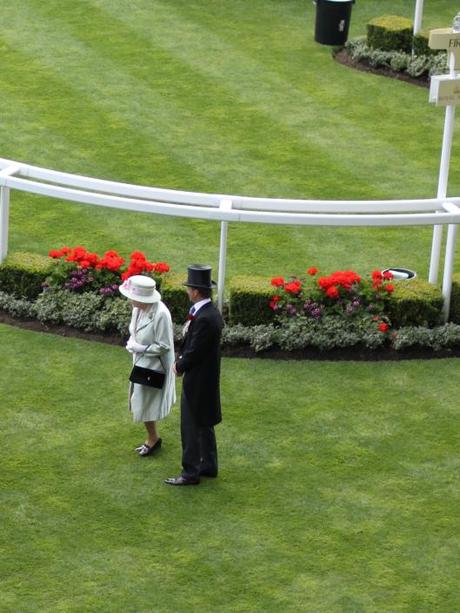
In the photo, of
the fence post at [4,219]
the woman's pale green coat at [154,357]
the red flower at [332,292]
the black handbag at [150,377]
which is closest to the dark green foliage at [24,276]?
the fence post at [4,219]

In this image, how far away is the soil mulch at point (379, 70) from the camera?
2235 centimetres

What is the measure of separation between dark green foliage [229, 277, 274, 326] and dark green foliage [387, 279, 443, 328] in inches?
48.1

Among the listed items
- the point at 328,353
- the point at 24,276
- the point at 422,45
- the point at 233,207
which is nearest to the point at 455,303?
the point at 328,353

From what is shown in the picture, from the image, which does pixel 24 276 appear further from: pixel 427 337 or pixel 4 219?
pixel 427 337

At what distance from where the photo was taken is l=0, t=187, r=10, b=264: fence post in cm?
1502

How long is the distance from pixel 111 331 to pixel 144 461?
8.22 feet

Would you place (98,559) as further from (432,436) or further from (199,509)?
(432,436)

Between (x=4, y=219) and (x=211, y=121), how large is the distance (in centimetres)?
599

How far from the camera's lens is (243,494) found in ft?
39.5

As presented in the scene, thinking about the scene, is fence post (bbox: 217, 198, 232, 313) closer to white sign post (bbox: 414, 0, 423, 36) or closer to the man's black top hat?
the man's black top hat

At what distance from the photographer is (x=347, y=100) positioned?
21.5 meters

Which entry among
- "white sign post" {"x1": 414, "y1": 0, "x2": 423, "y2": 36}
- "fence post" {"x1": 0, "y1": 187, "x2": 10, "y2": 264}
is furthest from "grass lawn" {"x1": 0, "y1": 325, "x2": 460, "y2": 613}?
"white sign post" {"x1": 414, "y1": 0, "x2": 423, "y2": 36}

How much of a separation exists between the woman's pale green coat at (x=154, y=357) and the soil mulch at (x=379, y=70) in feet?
36.3

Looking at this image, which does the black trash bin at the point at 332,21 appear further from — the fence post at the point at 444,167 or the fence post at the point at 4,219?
the fence post at the point at 4,219
